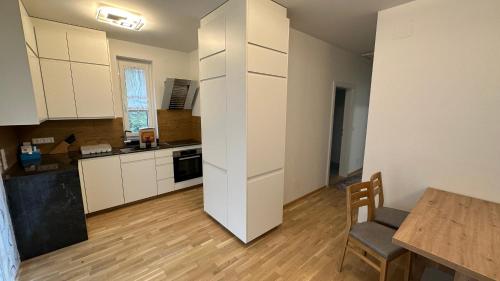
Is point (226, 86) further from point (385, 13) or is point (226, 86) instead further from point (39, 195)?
point (39, 195)

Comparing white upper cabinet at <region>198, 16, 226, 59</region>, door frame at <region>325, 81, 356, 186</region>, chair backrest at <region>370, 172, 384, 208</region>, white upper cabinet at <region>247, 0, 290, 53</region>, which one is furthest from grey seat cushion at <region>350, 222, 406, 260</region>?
white upper cabinet at <region>198, 16, 226, 59</region>

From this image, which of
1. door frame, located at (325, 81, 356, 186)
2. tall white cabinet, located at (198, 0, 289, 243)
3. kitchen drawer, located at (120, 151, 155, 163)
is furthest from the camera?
door frame, located at (325, 81, 356, 186)

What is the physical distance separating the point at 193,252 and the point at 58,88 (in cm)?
266

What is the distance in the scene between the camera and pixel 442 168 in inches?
74.4

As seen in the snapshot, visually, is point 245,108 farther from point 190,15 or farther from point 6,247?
point 6,247

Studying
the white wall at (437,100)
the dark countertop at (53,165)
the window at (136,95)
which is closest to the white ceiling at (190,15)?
the white wall at (437,100)

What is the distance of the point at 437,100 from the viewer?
1870 mm

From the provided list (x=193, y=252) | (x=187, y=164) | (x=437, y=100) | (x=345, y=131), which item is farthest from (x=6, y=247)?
(x=345, y=131)

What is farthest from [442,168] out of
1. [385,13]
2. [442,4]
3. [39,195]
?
[39,195]

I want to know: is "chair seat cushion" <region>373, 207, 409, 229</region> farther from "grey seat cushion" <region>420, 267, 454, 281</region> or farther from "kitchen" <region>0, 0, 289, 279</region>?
"kitchen" <region>0, 0, 289, 279</region>

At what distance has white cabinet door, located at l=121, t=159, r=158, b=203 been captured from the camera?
299 cm

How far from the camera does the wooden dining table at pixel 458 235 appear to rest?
1016mm

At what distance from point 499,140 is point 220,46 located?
2.63m

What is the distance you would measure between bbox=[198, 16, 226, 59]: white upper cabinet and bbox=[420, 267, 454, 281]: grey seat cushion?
9.28 ft
